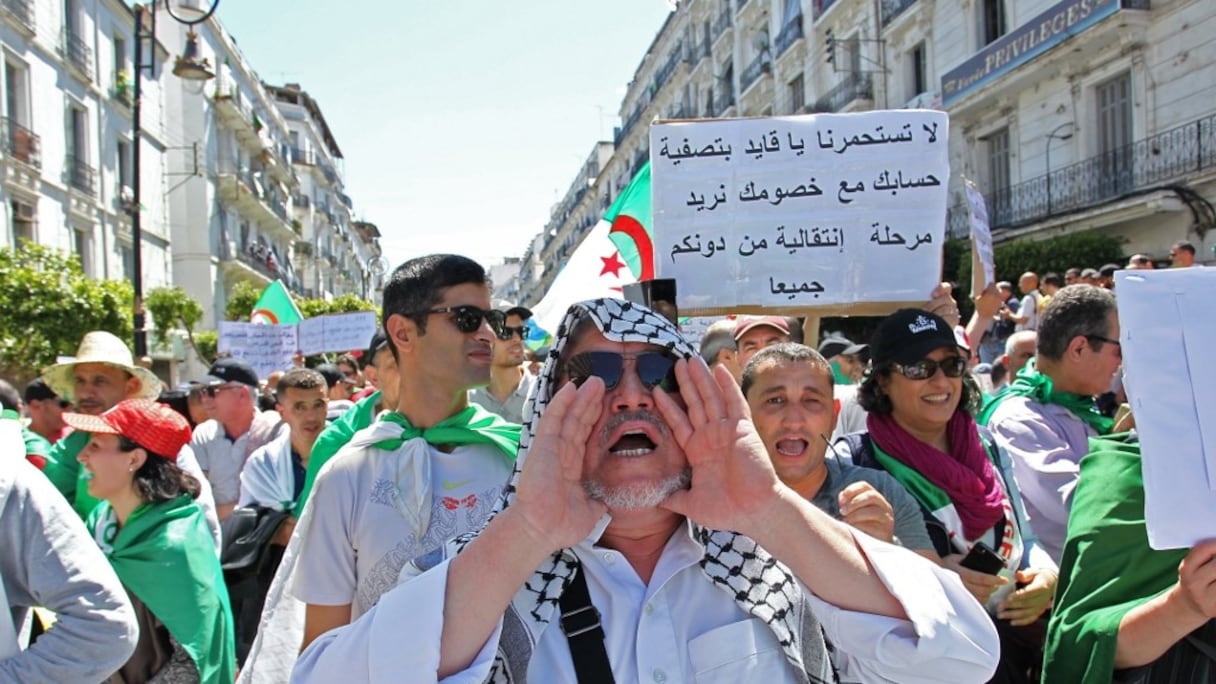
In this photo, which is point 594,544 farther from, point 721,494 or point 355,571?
point 355,571

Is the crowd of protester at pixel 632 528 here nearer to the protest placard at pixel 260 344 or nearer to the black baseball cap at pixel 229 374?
the black baseball cap at pixel 229 374

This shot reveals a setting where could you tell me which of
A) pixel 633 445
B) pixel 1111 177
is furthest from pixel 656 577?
pixel 1111 177

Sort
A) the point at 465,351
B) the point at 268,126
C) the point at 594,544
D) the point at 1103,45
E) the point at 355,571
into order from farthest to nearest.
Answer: the point at 268,126
the point at 1103,45
the point at 465,351
the point at 355,571
the point at 594,544

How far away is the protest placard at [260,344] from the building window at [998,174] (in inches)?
609

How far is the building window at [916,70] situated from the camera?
79.1 ft

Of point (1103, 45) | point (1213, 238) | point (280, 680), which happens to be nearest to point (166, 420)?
point (280, 680)

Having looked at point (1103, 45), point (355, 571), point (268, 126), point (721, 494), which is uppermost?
point (268, 126)

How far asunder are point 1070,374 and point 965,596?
221 cm

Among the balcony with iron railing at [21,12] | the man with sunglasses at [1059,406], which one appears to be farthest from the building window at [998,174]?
the balcony with iron railing at [21,12]

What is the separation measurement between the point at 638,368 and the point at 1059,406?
8.14 ft

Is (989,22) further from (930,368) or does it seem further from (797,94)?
(930,368)

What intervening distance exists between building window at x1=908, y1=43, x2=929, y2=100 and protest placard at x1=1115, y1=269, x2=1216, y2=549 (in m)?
24.1

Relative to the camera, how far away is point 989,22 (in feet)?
68.9

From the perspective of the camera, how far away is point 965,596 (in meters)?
1.74
